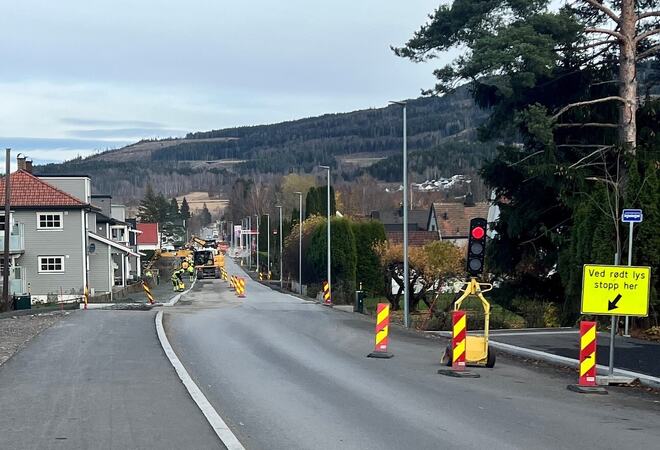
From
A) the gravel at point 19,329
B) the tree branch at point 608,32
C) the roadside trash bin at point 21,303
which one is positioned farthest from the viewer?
the roadside trash bin at point 21,303

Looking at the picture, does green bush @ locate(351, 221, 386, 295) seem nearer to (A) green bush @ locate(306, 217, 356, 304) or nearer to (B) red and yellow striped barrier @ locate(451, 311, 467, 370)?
(A) green bush @ locate(306, 217, 356, 304)

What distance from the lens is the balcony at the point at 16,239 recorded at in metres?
53.0

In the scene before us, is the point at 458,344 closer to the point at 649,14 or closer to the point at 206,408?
the point at 206,408

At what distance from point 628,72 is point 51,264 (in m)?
41.3

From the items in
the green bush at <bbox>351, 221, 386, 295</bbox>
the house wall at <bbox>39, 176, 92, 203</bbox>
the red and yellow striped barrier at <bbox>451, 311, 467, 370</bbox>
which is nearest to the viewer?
the red and yellow striped barrier at <bbox>451, 311, 467, 370</bbox>

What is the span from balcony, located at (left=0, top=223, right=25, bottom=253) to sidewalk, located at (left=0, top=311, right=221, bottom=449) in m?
33.2

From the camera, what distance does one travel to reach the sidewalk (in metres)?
9.87

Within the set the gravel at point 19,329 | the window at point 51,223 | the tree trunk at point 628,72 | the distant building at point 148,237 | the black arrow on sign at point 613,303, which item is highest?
the tree trunk at point 628,72

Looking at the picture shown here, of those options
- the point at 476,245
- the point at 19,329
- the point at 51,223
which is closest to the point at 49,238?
the point at 51,223

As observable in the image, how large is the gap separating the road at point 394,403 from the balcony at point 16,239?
34750 mm

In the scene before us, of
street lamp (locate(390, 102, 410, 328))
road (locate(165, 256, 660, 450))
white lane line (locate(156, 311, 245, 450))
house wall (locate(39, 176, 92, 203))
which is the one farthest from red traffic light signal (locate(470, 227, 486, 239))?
house wall (locate(39, 176, 92, 203))

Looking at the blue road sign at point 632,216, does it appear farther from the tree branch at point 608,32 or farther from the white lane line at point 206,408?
the tree branch at point 608,32

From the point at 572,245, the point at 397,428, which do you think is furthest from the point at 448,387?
the point at 572,245

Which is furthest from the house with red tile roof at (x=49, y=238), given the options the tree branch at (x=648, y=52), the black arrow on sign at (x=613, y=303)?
the black arrow on sign at (x=613, y=303)
